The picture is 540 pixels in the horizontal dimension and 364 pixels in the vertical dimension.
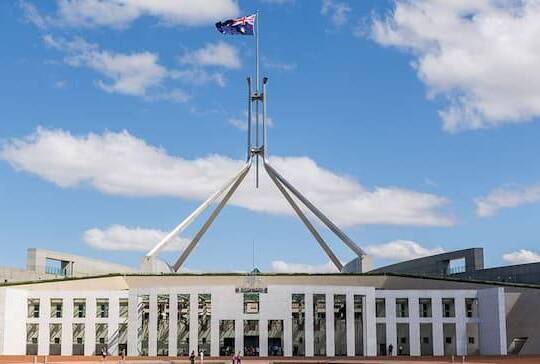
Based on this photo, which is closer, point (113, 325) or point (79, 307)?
point (113, 325)

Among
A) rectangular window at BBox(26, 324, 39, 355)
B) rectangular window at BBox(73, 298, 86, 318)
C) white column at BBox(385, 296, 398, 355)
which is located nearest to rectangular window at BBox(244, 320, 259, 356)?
white column at BBox(385, 296, 398, 355)

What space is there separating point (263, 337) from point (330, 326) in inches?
175

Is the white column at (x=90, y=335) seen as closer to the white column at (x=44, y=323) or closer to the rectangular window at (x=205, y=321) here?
the white column at (x=44, y=323)

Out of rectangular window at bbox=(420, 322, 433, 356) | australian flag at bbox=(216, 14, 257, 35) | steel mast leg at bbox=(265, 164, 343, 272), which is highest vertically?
australian flag at bbox=(216, 14, 257, 35)

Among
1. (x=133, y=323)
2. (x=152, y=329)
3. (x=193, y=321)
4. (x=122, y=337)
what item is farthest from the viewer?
(x=122, y=337)

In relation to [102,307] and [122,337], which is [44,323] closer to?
[102,307]

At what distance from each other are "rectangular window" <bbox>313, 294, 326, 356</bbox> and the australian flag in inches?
791

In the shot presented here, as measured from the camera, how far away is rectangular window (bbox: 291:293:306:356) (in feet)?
180

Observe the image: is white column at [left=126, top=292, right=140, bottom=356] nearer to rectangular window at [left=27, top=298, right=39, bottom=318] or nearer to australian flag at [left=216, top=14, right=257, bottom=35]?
rectangular window at [left=27, top=298, right=39, bottom=318]

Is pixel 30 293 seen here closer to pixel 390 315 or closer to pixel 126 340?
pixel 126 340

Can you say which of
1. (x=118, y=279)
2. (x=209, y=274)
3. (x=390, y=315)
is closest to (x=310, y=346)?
(x=390, y=315)

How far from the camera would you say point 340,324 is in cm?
5650

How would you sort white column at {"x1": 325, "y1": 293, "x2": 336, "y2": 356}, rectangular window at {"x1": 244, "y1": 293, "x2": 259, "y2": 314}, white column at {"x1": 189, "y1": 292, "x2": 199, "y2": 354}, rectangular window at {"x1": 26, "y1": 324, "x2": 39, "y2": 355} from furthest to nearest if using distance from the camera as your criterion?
rectangular window at {"x1": 26, "y1": 324, "x2": 39, "y2": 355} → rectangular window at {"x1": 244, "y1": 293, "x2": 259, "y2": 314} → white column at {"x1": 189, "y1": 292, "x2": 199, "y2": 354} → white column at {"x1": 325, "y1": 293, "x2": 336, "y2": 356}

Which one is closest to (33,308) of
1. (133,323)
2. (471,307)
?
(133,323)
